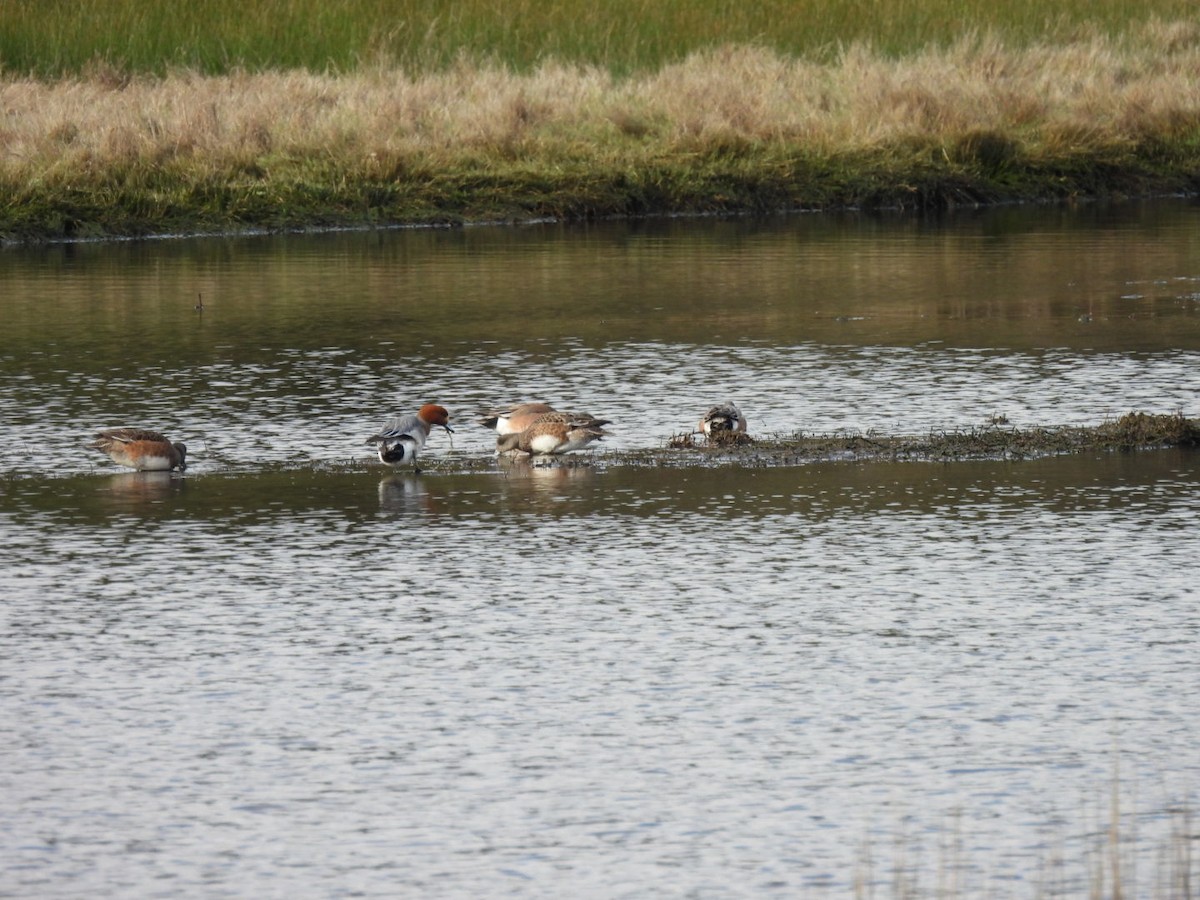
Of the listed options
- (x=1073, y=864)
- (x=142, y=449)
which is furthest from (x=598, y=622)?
(x=142, y=449)

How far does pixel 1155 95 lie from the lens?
28688 mm

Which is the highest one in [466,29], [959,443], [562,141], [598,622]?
[466,29]

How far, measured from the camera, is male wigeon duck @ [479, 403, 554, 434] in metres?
11.7

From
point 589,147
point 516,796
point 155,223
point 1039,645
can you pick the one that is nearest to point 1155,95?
point 589,147

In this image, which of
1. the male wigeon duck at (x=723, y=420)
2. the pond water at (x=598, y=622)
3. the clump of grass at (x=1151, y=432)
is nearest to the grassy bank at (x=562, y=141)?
the pond water at (x=598, y=622)

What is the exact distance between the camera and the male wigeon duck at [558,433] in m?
11.5

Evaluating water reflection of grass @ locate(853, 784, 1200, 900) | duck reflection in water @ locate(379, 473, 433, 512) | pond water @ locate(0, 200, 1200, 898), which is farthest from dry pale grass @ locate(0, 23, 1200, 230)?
water reflection of grass @ locate(853, 784, 1200, 900)

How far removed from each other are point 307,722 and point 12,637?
1.64 metres

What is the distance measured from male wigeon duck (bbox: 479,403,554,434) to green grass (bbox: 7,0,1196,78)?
18.9 metres

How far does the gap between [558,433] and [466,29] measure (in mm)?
22694

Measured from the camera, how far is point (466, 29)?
33.4 meters

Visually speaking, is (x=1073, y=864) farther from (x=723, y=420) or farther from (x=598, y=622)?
(x=723, y=420)

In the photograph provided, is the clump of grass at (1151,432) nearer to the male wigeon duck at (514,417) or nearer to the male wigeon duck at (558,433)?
the male wigeon duck at (558,433)

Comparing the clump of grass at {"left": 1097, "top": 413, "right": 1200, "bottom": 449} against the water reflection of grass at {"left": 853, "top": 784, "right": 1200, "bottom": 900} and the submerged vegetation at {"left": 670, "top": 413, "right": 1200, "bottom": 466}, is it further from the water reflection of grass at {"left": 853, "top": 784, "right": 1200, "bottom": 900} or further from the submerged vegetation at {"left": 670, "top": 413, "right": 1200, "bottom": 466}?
the water reflection of grass at {"left": 853, "top": 784, "right": 1200, "bottom": 900}
